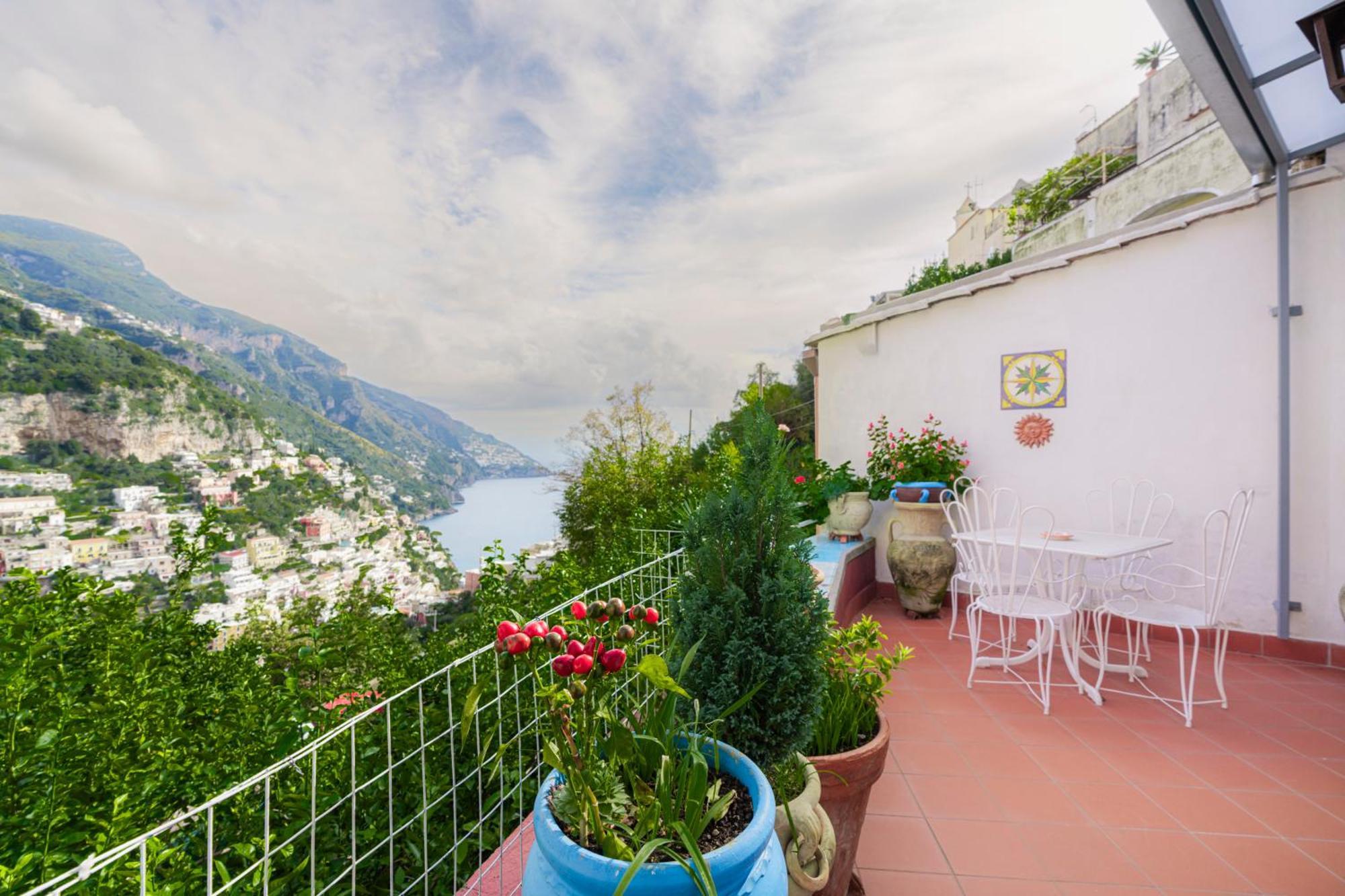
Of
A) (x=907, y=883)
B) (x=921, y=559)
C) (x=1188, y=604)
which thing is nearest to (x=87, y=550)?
(x=907, y=883)

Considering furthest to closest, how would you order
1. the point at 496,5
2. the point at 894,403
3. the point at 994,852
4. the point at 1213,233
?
1. the point at 496,5
2. the point at 894,403
3. the point at 1213,233
4. the point at 994,852

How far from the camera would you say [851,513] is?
5.21 m

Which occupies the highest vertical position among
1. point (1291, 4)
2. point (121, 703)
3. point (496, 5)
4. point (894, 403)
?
point (496, 5)

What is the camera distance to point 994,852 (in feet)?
6.39

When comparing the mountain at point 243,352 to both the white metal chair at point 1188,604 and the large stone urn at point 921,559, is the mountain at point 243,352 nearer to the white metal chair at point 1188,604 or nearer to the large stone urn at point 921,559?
the large stone urn at point 921,559

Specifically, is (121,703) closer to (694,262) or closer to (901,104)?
(901,104)

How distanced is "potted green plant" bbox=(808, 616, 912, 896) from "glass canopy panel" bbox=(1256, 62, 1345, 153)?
12.0 feet

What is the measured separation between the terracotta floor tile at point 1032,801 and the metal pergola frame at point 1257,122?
2663mm

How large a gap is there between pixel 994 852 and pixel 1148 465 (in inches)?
130

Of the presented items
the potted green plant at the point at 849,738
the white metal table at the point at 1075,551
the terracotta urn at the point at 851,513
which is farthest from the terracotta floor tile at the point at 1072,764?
the terracotta urn at the point at 851,513

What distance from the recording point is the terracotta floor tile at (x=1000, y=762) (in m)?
2.40

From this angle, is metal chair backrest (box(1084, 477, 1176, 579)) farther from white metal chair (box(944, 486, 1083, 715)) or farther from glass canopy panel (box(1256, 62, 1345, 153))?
glass canopy panel (box(1256, 62, 1345, 153))

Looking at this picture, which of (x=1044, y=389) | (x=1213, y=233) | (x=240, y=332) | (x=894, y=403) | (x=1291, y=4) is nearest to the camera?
(x=1291, y=4)

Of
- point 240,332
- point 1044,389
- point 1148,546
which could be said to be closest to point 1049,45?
point 1044,389
